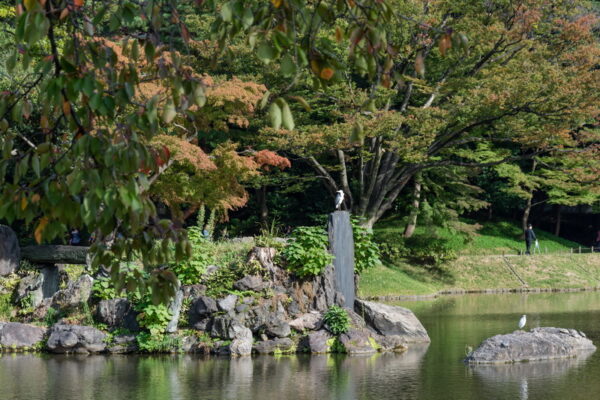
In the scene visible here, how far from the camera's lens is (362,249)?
1723cm

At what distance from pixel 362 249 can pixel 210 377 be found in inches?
229

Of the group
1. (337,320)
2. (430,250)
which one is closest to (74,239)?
(430,250)

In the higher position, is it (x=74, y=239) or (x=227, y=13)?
(x=227, y=13)

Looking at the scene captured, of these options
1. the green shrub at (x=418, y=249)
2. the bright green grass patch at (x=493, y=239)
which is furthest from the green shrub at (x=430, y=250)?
the bright green grass patch at (x=493, y=239)

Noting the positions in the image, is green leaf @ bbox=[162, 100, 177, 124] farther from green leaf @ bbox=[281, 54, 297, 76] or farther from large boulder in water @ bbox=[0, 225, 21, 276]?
large boulder in water @ bbox=[0, 225, 21, 276]

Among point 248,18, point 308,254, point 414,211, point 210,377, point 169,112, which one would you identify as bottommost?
point 210,377

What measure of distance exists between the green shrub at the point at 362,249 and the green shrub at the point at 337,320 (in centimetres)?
260

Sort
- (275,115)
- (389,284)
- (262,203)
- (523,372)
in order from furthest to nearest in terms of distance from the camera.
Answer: (262,203) → (389,284) → (523,372) → (275,115)

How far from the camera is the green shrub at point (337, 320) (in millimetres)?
14625

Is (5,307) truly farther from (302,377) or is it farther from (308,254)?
(302,377)

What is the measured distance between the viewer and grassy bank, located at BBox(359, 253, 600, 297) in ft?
93.2

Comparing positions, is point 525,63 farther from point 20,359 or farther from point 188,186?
point 20,359

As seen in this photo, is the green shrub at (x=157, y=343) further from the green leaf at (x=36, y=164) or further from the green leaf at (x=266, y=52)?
the green leaf at (x=266, y=52)

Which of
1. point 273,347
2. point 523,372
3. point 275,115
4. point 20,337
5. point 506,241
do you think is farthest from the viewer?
point 506,241
